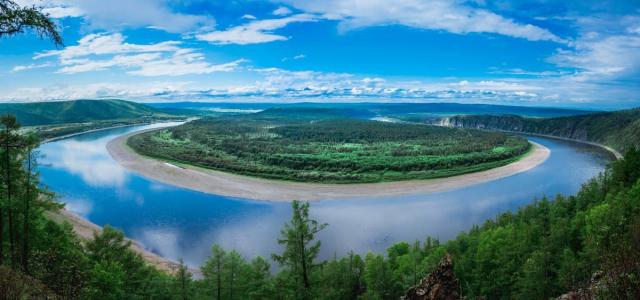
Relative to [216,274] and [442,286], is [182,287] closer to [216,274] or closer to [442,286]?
[216,274]

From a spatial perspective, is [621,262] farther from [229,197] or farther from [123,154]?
[123,154]

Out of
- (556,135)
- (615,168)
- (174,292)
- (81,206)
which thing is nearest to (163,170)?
(81,206)

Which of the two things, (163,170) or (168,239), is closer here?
(168,239)

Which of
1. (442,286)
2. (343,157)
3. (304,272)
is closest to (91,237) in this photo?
(304,272)

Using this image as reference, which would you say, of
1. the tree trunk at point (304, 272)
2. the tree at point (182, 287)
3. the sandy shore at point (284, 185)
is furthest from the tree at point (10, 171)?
the sandy shore at point (284, 185)

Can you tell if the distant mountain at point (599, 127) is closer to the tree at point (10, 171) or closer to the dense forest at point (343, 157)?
the dense forest at point (343, 157)

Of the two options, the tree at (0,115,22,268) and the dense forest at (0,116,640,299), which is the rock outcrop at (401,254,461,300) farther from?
the tree at (0,115,22,268)

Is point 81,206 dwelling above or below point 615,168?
below
